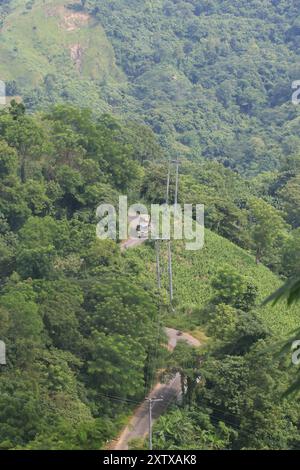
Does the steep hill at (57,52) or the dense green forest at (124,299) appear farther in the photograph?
the steep hill at (57,52)

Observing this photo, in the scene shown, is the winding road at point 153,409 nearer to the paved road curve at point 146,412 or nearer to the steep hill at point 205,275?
the paved road curve at point 146,412

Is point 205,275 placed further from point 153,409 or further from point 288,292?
point 288,292

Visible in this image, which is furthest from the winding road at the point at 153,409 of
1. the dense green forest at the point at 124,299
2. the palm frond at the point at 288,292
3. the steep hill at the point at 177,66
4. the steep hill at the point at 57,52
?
the steep hill at the point at 57,52

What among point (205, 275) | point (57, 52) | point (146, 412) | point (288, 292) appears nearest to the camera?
point (288, 292)

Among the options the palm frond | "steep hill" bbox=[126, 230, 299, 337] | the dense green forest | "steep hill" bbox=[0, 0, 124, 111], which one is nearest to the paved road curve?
the dense green forest

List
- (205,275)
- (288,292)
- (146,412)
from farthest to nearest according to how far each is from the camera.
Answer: (205,275), (146,412), (288,292)

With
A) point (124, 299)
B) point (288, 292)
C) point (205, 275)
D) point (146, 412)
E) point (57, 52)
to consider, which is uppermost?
point (288, 292)

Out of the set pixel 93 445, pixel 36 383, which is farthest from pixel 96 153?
pixel 93 445

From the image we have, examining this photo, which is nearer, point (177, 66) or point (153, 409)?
point (153, 409)

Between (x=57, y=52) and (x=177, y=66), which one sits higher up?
(x=57, y=52)

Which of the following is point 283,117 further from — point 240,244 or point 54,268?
point 54,268

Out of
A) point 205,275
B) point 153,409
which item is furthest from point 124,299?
point 205,275
